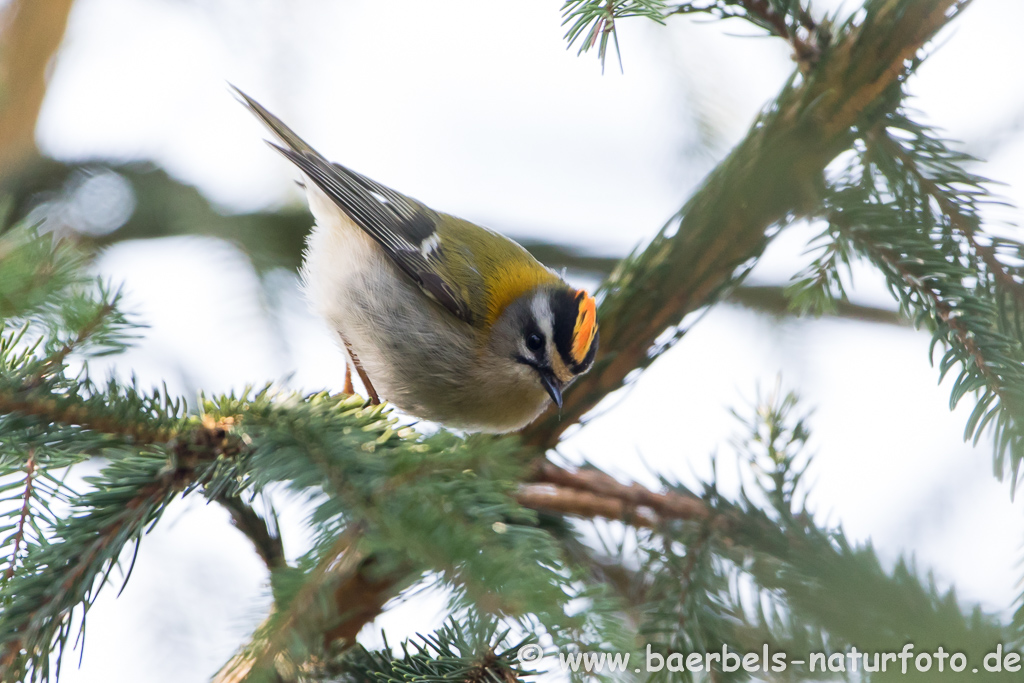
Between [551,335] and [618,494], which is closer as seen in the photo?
[618,494]

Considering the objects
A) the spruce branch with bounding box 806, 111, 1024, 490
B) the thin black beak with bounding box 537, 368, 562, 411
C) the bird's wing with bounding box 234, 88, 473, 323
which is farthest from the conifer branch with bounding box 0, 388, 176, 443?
the spruce branch with bounding box 806, 111, 1024, 490

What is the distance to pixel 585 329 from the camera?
152cm

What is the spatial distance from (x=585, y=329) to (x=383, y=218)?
0.81 meters

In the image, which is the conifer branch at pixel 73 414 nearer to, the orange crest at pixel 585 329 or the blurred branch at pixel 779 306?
the orange crest at pixel 585 329

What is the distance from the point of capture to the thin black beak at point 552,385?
62.8 inches

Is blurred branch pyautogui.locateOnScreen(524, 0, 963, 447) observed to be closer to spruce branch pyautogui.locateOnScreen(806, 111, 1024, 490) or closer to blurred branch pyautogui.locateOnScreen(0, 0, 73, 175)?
spruce branch pyautogui.locateOnScreen(806, 111, 1024, 490)

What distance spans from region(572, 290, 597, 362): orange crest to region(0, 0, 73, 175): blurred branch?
1.75m

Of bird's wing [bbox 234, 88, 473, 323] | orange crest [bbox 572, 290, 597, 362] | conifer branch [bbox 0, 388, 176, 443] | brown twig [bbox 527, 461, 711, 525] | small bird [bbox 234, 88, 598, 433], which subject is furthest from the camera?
bird's wing [bbox 234, 88, 473, 323]

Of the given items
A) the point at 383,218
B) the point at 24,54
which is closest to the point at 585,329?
the point at 383,218

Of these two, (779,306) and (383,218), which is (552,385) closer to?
(383,218)

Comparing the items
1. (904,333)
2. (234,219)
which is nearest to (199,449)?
(234,219)

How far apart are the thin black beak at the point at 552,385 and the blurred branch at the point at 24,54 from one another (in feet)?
5.53

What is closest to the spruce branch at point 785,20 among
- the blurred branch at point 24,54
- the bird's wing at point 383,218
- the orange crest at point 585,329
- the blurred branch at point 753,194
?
the blurred branch at point 753,194

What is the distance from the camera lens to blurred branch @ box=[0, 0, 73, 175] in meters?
2.16
